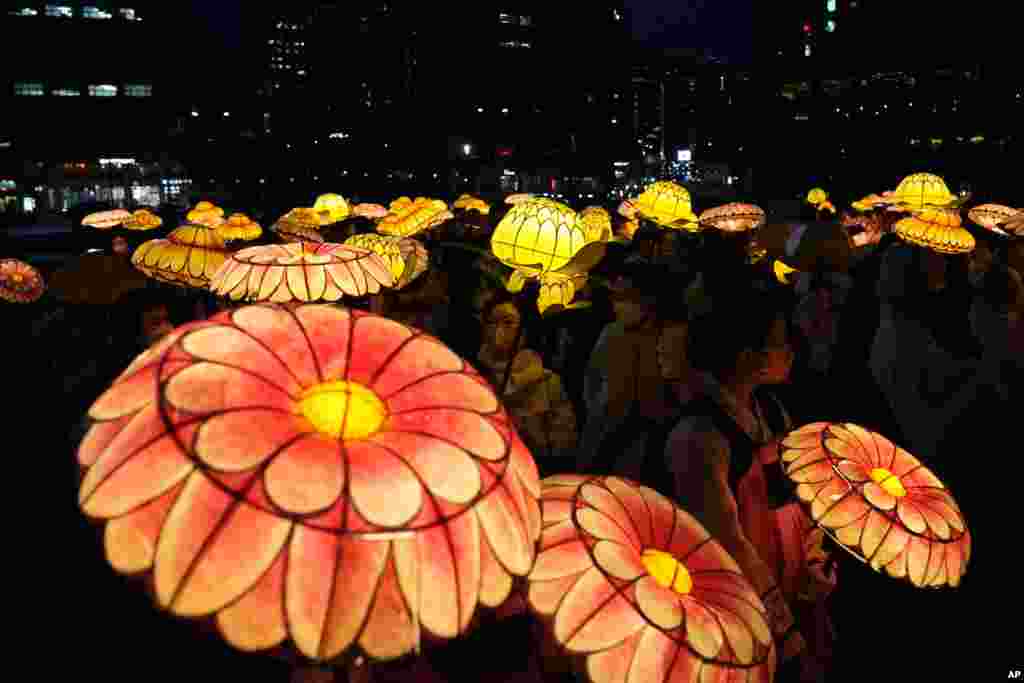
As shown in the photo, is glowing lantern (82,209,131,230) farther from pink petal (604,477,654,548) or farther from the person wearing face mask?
pink petal (604,477,654,548)

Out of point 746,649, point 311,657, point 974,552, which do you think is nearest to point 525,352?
point 974,552

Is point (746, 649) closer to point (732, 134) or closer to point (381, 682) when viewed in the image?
point (381, 682)

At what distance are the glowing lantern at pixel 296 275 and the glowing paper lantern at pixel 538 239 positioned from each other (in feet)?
3.73

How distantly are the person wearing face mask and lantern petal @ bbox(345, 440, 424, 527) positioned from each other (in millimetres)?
1686

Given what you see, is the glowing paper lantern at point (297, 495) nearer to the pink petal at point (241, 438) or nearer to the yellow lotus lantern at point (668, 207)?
the pink petal at point (241, 438)

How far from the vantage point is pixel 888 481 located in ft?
6.88

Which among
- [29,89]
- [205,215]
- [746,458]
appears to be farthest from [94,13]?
[746,458]

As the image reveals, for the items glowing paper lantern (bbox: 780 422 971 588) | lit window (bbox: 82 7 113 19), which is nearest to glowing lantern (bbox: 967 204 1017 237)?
glowing paper lantern (bbox: 780 422 971 588)

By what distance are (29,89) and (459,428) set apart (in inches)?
2772

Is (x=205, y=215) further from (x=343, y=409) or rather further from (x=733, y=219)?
(x=343, y=409)

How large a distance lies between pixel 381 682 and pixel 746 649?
891mm

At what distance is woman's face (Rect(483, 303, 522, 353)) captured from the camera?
5285mm

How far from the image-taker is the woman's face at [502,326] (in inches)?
208

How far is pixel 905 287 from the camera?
6152 millimetres
